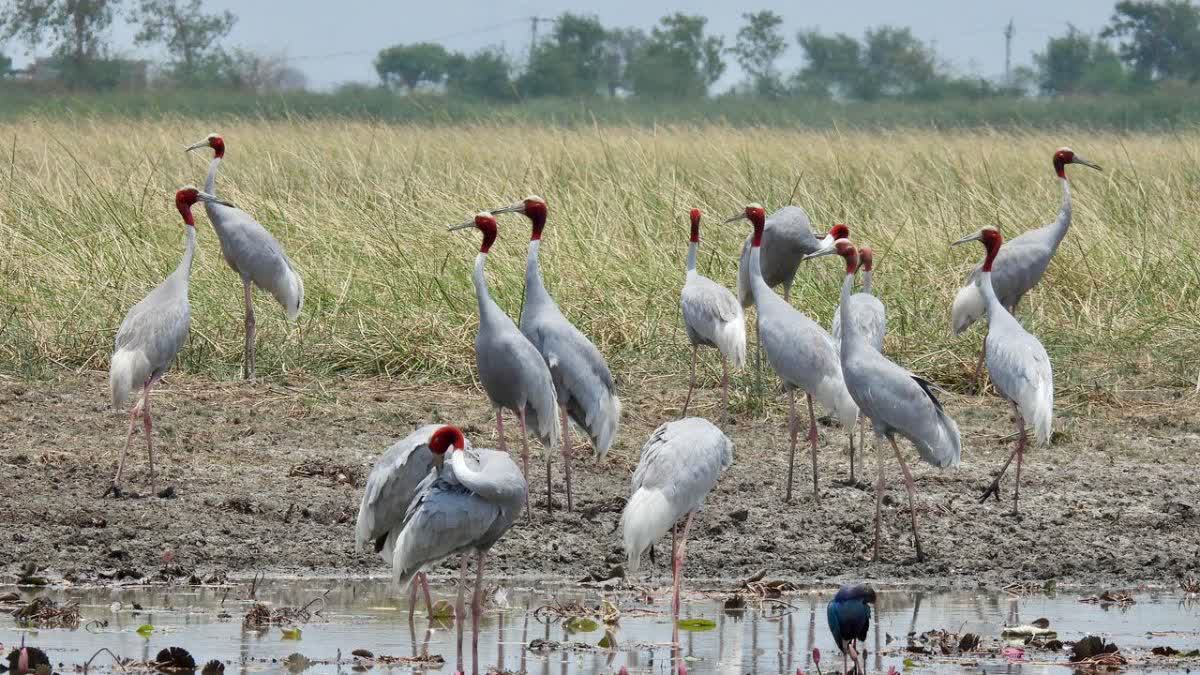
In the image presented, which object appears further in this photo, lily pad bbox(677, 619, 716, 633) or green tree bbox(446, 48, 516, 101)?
green tree bbox(446, 48, 516, 101)

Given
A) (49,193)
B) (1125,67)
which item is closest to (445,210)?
(49,193)

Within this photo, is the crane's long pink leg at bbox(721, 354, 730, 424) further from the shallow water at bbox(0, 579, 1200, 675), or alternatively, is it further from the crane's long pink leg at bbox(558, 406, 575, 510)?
the shallow water at bbox(0, 579, 1200, 675)

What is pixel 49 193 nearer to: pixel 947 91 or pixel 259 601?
pixel 259 601

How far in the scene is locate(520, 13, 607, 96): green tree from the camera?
128ft

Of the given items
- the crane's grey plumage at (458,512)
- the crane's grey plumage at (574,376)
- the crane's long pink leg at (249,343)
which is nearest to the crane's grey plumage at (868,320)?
the crane's grey plumage at (574,376)

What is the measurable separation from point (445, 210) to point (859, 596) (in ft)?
21.5

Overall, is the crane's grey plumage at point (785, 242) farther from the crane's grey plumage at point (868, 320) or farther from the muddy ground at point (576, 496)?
the crane's grey plumage at point (868, 320)

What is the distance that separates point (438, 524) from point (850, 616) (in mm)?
1070

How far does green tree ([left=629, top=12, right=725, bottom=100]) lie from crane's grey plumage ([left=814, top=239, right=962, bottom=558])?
111 ft

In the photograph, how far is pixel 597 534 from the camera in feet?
20.5

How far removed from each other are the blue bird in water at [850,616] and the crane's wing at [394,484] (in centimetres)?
122

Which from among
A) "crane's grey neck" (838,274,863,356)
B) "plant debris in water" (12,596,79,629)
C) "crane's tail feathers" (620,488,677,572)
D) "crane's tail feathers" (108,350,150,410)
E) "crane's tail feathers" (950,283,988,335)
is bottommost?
"plant debris in water" (12,596,79,629)

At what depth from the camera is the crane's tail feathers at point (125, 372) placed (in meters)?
6.57

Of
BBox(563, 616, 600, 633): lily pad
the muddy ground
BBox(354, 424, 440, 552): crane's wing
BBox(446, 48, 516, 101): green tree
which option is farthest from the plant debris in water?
BBox(446, 48, 516, 101): green tree
